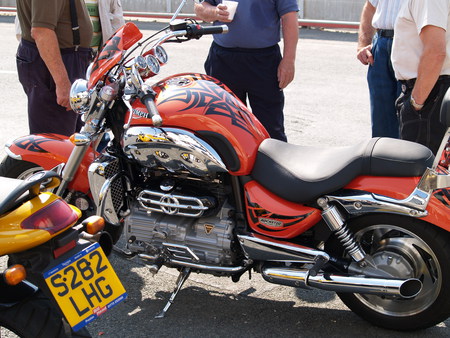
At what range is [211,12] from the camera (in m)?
4.37

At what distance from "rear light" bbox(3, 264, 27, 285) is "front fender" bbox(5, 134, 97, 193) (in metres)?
1.44

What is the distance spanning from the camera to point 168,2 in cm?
1527

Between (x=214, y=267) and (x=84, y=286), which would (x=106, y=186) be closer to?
(x=214, y=267)

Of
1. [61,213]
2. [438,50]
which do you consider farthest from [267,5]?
[61,213]

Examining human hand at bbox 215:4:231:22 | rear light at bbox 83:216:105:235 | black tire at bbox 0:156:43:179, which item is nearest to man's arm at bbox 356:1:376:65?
human hand at bbox 215:4:231:22

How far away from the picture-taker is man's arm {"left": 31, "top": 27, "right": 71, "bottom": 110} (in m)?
4.02

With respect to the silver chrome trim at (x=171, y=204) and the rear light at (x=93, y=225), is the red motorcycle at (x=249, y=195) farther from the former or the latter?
the rear light at (x=93, y=225)

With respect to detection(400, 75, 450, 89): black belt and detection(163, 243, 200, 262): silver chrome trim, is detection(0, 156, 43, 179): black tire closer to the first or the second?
detection(163, 243, 200, 262): silver chrome trim

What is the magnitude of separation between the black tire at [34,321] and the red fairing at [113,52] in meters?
1.39

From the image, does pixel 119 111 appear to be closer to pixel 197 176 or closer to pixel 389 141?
pixel 197 176

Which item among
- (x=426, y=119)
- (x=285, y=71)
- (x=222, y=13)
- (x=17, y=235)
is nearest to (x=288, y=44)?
(x=285, y=71)

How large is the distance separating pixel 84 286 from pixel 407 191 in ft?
4.76

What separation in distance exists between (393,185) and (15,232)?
1.63 m

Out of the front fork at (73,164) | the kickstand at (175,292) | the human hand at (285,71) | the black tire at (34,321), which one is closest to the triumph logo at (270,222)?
the kickstand at (175,292)
